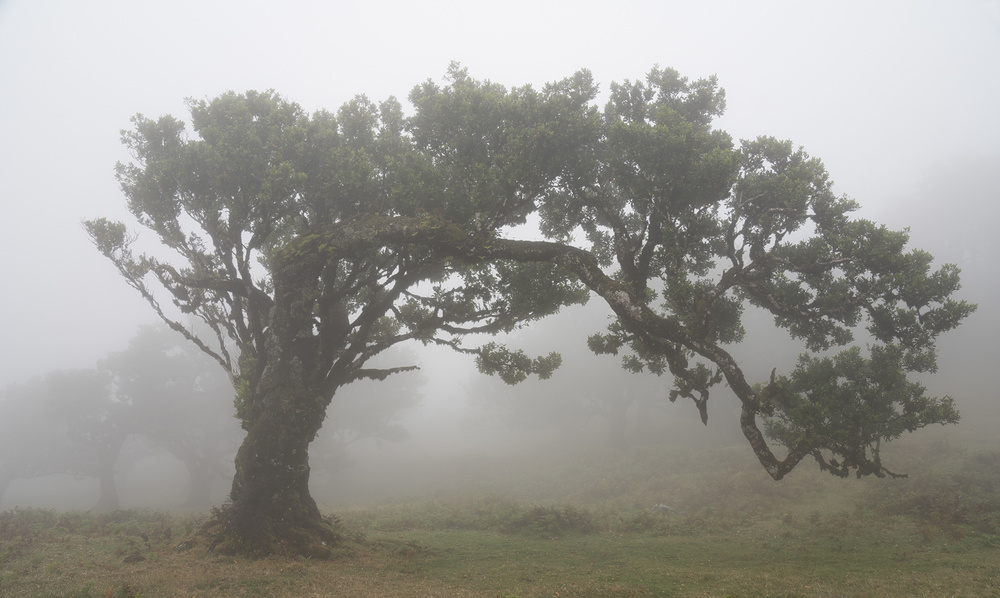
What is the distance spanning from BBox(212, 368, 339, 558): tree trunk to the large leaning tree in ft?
0.18

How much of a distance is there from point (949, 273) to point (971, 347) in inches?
2463

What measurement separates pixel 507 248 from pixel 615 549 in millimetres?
9770

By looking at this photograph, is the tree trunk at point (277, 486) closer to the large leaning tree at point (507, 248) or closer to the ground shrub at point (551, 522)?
the large leaning tree at point (507, 248)

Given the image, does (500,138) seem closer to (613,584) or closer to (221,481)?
(613,584)

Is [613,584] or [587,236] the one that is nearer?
[613,584]

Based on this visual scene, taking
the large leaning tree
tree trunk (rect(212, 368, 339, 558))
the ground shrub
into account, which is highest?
the large leaning tree

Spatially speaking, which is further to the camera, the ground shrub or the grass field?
the ground shrub

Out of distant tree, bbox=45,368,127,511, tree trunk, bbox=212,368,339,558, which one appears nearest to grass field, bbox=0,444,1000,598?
tree trunk, bbox=212,368,339,558

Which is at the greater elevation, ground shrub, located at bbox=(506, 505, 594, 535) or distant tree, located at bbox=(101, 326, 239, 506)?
distant tree, located at bbox=(101, 326, 239, 506)

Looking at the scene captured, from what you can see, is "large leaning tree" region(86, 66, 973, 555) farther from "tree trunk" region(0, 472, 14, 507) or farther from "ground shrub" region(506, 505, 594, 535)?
"tree trunk" region(0, 472, 14, 507)

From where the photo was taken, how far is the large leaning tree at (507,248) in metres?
11.9

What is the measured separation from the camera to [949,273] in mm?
11328

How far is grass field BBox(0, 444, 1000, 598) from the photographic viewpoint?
330 inches

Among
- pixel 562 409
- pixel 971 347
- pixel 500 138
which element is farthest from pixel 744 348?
pixel 500 138
